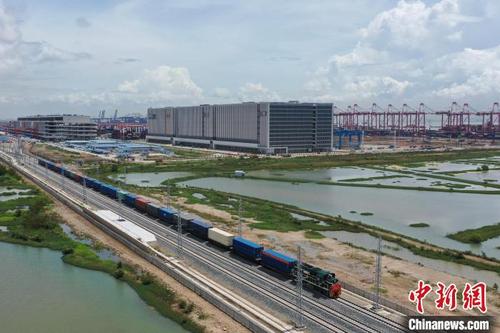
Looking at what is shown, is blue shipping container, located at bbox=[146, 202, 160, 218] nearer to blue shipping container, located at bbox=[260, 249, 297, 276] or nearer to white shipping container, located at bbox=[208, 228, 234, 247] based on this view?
white shipping container, located at bbox=[208, 228, 234, 247]

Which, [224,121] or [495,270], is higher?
[224,121]

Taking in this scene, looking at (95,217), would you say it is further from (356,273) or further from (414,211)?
(414,211)

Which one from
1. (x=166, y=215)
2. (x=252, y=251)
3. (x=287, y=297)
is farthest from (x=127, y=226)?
(x=287, y=297)

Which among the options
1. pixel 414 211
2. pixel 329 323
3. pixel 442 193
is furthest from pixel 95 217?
pixel 442 193

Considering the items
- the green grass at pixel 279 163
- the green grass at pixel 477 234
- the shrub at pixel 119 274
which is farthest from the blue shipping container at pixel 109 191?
the green grass at pixel 477 234

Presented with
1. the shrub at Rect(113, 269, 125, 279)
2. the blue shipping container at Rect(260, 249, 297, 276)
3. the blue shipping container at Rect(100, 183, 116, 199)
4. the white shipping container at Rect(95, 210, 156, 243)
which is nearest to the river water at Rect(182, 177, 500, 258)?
the blue shipping container at Rect(100, 183, 116, 199)
